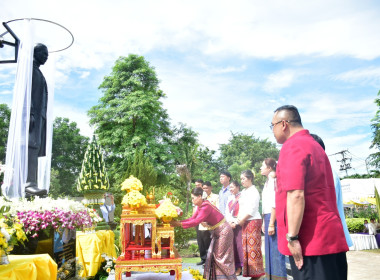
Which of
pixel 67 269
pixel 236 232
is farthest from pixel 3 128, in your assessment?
pixel 67 269

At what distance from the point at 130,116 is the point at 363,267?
1746cm

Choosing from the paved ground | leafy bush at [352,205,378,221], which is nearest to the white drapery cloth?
the paved ground

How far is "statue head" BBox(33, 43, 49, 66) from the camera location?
5.02m

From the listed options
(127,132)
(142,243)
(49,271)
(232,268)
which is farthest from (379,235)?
(127,132)

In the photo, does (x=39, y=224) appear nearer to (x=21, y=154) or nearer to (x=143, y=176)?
(x=21, y=154)

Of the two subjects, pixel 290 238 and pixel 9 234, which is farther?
pixel 9 234

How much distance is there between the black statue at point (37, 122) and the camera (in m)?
4.63

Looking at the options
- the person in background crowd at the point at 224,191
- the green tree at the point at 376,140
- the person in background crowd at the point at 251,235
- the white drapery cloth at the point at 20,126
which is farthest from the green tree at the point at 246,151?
the white drapery cloth at the point at 20,126

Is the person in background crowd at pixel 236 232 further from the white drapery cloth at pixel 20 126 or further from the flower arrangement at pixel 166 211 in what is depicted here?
the white drapery cloth at pixel 20 126

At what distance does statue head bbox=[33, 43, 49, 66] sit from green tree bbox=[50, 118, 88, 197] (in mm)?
24091

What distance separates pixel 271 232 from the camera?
5.02 metres

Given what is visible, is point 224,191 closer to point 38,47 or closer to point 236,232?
point 236,232

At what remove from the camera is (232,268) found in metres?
4.91

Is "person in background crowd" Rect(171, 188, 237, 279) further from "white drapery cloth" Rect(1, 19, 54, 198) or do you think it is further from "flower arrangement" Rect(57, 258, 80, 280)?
"white drapery cloth" Rect(1, 19, 54, 198)
